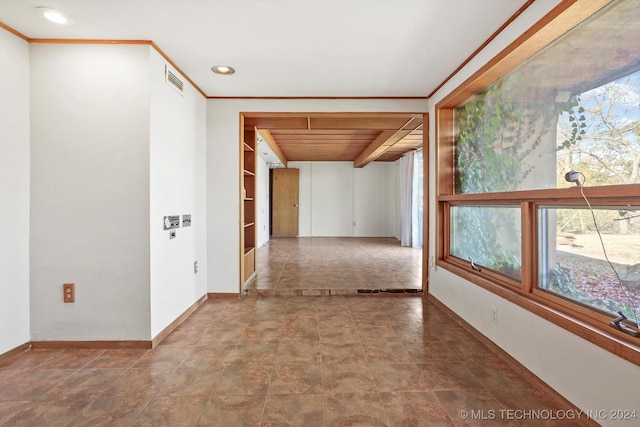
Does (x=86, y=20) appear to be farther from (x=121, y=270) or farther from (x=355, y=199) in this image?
(x=355, y=199)

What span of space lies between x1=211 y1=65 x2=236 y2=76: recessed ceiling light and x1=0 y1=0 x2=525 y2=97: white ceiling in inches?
2.2

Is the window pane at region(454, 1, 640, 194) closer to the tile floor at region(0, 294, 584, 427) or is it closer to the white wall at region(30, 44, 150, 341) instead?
the tile floor at region(0, 294, 584, 427)

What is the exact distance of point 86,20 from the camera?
1991 millimetres

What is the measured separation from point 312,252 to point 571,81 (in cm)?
509

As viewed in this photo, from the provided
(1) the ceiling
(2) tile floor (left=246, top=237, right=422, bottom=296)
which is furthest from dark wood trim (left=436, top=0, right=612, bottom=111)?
(2) tile floor (left=246, top=237, right=422, bottom=296)

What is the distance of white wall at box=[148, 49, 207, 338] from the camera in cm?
235

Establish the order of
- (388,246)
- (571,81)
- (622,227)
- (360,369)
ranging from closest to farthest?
(622,227) → (571,81) → (360,369) → (388,246)

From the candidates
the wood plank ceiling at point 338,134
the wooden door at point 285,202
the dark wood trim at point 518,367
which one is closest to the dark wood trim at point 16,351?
the wood plank ceiling at point 338,134

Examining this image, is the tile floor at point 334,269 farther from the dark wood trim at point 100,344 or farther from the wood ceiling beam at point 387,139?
the wood ceiling beam at point 387,139

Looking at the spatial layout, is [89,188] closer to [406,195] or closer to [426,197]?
[426,197]

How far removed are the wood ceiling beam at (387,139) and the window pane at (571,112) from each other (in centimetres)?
141

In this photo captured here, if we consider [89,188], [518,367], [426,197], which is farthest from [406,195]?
[89,188]

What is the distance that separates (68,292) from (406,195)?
6.63 metres

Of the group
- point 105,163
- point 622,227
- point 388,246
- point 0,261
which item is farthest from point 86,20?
point 388,246
